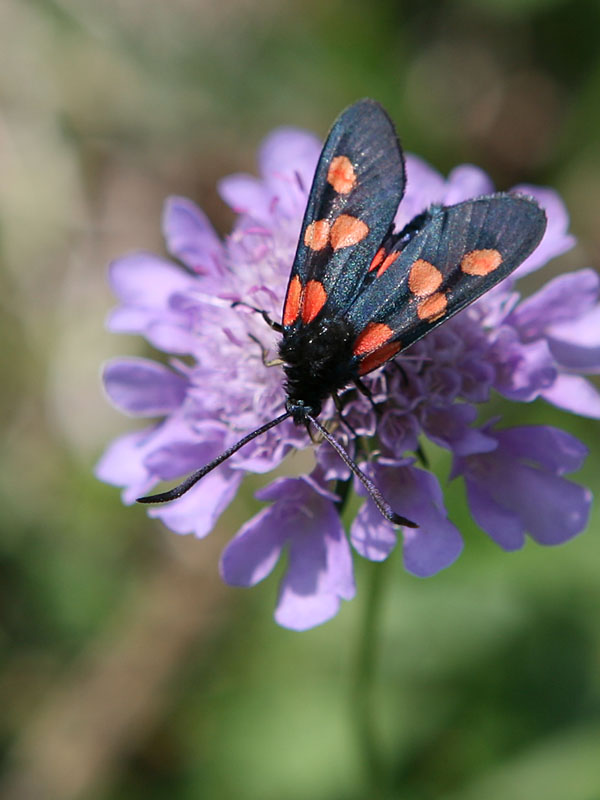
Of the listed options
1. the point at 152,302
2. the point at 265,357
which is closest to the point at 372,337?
the point at 265,357

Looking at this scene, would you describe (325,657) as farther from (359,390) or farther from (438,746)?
(359,390)

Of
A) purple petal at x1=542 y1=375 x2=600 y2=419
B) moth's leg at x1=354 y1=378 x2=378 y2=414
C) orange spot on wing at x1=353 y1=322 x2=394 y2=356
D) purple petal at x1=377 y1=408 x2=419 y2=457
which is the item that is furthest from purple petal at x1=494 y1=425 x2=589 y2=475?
→ orange spot on wing at x1=353 y1=322 x2=394 y2=356

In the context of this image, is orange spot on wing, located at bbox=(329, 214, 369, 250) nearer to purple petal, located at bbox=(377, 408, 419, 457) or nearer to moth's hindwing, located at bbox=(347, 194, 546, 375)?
moth's hindwing, located at bbox=(347, 194, 546, 375)

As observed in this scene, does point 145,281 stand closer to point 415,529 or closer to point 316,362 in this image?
point 316,362

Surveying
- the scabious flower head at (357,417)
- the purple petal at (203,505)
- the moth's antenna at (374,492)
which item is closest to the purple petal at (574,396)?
the scabious flower head at (357,417)

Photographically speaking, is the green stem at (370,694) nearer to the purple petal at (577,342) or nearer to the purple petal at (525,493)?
the purple petal at (525,493)

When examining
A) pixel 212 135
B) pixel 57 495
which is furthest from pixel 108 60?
pixel 57 495
